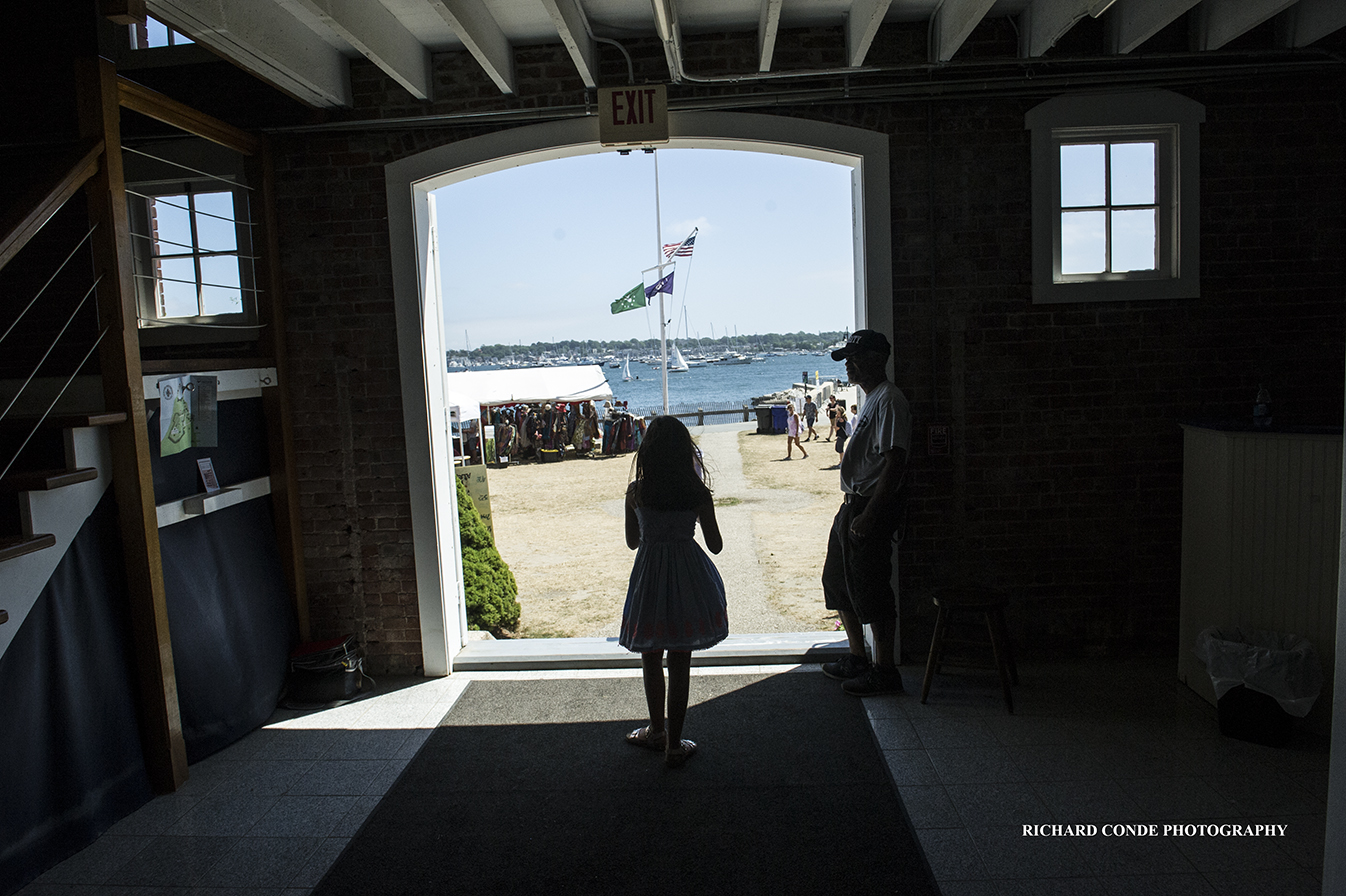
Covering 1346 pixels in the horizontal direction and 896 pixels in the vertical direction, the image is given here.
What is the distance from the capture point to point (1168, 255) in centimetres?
466

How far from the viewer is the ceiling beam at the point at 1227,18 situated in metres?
3.90

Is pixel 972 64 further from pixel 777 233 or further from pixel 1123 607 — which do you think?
pixel 777 233

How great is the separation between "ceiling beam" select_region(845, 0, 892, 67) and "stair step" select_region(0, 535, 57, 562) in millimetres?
4066

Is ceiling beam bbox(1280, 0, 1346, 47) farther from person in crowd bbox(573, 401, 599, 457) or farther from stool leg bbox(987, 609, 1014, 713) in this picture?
person in crowd bbox(573, 401, 599, 457)

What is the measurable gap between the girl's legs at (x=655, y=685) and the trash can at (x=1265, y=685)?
8.27 feet

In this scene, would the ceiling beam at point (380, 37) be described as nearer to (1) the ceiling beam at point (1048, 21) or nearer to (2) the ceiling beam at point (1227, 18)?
(1) the ceiling beam at point (1048, 21)

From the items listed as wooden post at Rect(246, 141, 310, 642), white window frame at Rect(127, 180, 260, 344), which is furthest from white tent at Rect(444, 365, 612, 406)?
wooden post at Rect(246, 141, 310, 642)

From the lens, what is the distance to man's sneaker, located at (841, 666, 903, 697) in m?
4.39

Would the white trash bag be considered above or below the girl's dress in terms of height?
below

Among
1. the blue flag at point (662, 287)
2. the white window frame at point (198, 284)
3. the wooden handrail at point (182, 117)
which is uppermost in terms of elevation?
the blue flag at point (662, 287)

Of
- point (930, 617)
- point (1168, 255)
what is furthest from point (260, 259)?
point (1168, 255)

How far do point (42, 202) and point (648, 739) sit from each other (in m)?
3.33

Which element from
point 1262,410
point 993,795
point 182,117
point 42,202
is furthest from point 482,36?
point 1262,410

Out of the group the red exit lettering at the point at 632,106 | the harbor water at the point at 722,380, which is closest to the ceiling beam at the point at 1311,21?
the red exit lettering at the point at 632,106
